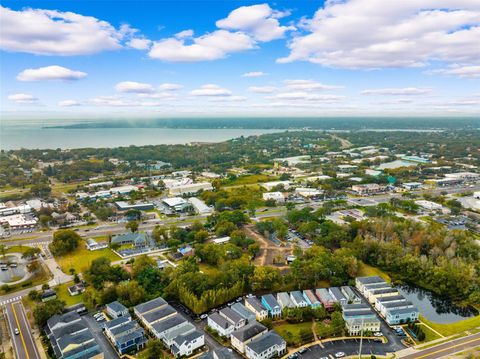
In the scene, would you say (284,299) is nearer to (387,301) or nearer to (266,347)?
(266,347)

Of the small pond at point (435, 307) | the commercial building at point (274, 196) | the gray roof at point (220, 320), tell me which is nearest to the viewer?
the gray roof at point (220, 320)

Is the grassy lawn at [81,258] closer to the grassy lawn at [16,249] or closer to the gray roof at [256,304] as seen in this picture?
the grassy lawn at [16,249]

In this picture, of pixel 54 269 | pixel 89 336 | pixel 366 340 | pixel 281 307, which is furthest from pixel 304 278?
pixel 54 269

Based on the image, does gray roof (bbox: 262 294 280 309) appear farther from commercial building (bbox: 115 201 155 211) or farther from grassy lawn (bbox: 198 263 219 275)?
commercial building (bbox: 115 201 155 211)

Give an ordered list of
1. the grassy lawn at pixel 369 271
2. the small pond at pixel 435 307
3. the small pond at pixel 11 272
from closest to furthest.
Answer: the small pond at pixel 435 307, the small pond at pixel 11 272, the grassy lawn at pixel 369 271

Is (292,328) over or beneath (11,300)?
beneath

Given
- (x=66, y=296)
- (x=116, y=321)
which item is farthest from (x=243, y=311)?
(x=66, y=296)

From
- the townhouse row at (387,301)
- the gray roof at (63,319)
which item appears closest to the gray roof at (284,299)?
the townhouse row at (387,301)
